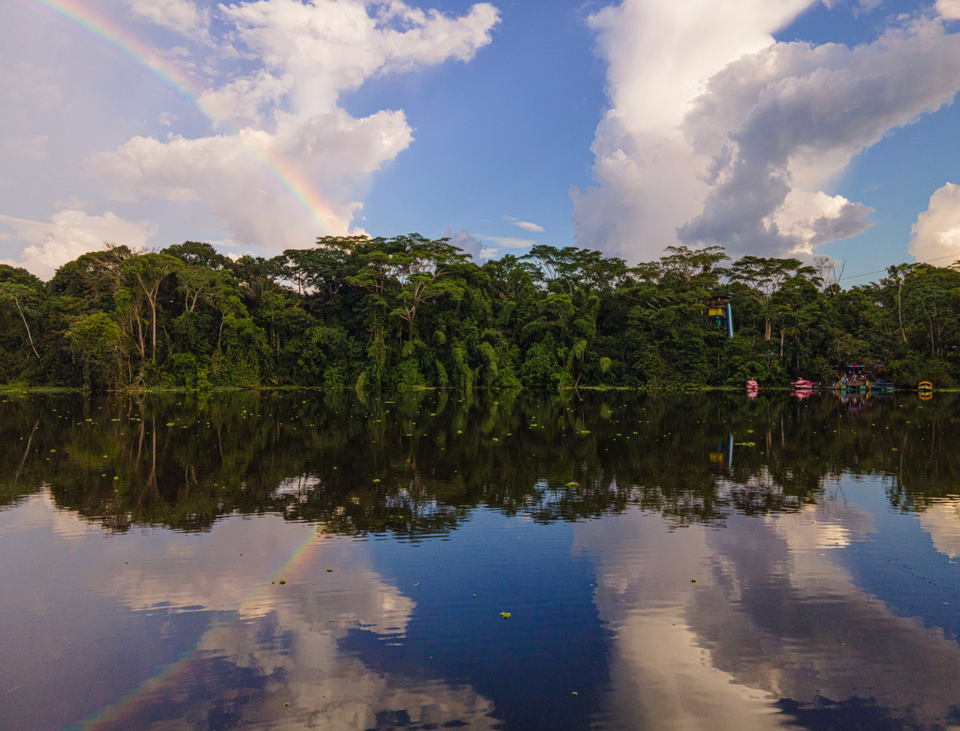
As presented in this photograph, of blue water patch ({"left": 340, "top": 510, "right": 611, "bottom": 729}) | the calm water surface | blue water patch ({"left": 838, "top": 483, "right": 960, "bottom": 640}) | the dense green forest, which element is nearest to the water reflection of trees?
the calm water surface

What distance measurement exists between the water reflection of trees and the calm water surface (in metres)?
0.10

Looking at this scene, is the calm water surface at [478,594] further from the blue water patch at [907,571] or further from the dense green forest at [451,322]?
the dense green forest at [451,322]

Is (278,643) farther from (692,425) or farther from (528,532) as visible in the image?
(692,425)

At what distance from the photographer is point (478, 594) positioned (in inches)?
215

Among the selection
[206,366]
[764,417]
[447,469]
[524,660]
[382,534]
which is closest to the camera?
[524,660]

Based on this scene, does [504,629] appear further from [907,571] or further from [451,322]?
[451,322]

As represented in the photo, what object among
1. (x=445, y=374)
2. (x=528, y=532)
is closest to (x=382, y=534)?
(x=528, y=532)

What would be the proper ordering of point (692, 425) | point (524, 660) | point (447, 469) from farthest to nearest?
point (692, 425) → point (447, 469) → point (524, 660)

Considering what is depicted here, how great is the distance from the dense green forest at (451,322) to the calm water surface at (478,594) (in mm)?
30276

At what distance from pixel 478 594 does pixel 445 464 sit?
20.9 ft

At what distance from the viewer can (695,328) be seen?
42.9 metres

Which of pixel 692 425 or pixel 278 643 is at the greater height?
pixel 692 425

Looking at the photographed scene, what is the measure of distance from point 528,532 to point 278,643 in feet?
11.5

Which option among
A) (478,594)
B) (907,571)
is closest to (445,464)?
(478,594)
